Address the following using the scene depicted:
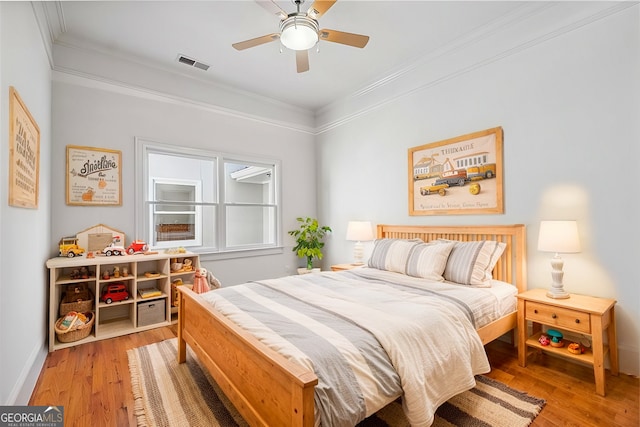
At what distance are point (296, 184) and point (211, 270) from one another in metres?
1.91

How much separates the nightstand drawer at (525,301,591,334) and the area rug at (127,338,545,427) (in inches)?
22.5

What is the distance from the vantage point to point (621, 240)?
219cm

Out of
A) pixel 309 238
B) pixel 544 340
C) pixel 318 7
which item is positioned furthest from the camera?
pixel 309 238

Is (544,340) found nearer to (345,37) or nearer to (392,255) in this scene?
(392,255)

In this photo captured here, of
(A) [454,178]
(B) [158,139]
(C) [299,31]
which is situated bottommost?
(A) [454,178]

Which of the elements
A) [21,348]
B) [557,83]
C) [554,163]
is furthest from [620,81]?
[21,348]

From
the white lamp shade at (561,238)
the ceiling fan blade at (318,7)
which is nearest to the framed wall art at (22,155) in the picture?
the ceiling fan blade at (318,7)

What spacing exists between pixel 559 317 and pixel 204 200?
405 centimetres

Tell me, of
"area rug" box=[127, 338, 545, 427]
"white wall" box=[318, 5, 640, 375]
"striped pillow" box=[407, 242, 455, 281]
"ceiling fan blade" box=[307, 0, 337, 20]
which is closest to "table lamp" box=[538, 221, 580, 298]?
"white wall" box=[318, 5, 640, 375]

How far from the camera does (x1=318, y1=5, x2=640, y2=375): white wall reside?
2178 millimetres

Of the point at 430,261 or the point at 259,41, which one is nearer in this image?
the point at 259,41

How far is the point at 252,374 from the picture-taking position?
1.47 meters

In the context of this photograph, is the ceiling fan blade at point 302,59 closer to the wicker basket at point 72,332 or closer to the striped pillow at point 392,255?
the striped pillow at point 392,255

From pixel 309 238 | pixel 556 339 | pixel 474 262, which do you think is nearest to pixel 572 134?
pixel 474 262
